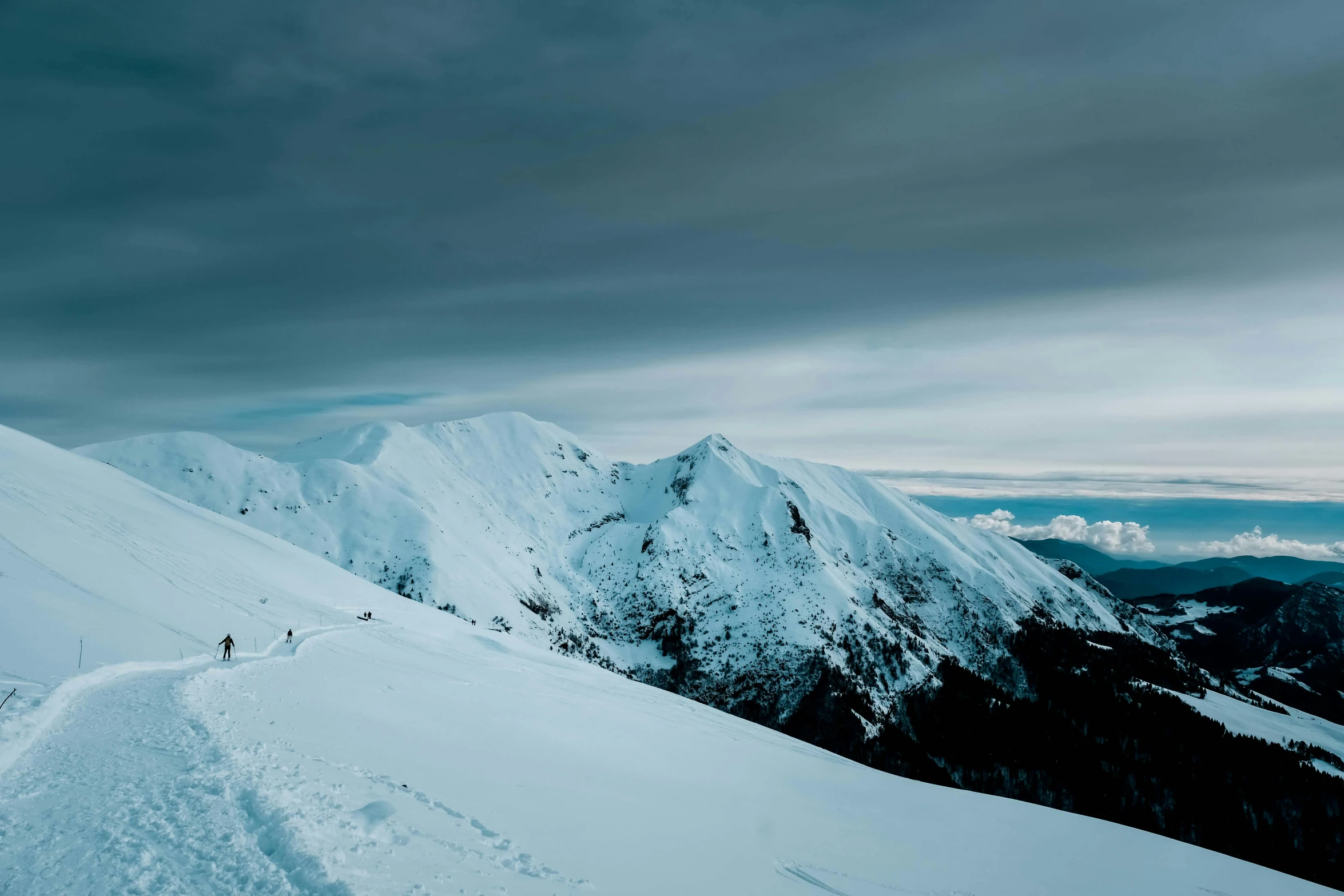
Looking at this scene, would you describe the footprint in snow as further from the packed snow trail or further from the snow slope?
the snow slope

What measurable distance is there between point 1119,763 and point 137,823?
16672 centimetres

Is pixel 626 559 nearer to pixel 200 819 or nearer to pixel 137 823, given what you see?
pixel 200 819

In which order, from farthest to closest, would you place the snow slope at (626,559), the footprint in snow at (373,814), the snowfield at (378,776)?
1. the snow slope at (626,559)
2. the footprint in snow at (373,814)
3. the snowfield at (378,776)

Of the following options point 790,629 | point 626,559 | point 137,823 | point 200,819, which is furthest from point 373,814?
point 626,559

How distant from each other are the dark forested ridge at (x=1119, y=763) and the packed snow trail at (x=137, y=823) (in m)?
119

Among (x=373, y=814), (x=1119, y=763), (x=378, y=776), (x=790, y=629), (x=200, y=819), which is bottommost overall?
(x=1119, y=763)

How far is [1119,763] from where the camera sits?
126 meters

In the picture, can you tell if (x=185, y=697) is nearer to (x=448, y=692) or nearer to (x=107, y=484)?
(x=448, y=692)

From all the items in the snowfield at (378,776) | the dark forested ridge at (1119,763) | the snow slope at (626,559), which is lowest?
the dark forested ridge at (1119,763)

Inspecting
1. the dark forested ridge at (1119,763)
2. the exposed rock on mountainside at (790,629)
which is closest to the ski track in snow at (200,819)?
the exposed rock on mountainside at (790,629)

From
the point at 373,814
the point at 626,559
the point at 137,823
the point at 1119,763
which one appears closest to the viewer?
the point at 137,823

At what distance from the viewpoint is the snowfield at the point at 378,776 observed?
8805 millimetres

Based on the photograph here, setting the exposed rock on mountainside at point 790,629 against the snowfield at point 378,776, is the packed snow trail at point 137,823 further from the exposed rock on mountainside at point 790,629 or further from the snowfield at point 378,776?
the exposed rock on mountainside at point 790,629

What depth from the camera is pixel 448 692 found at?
23688 mm
